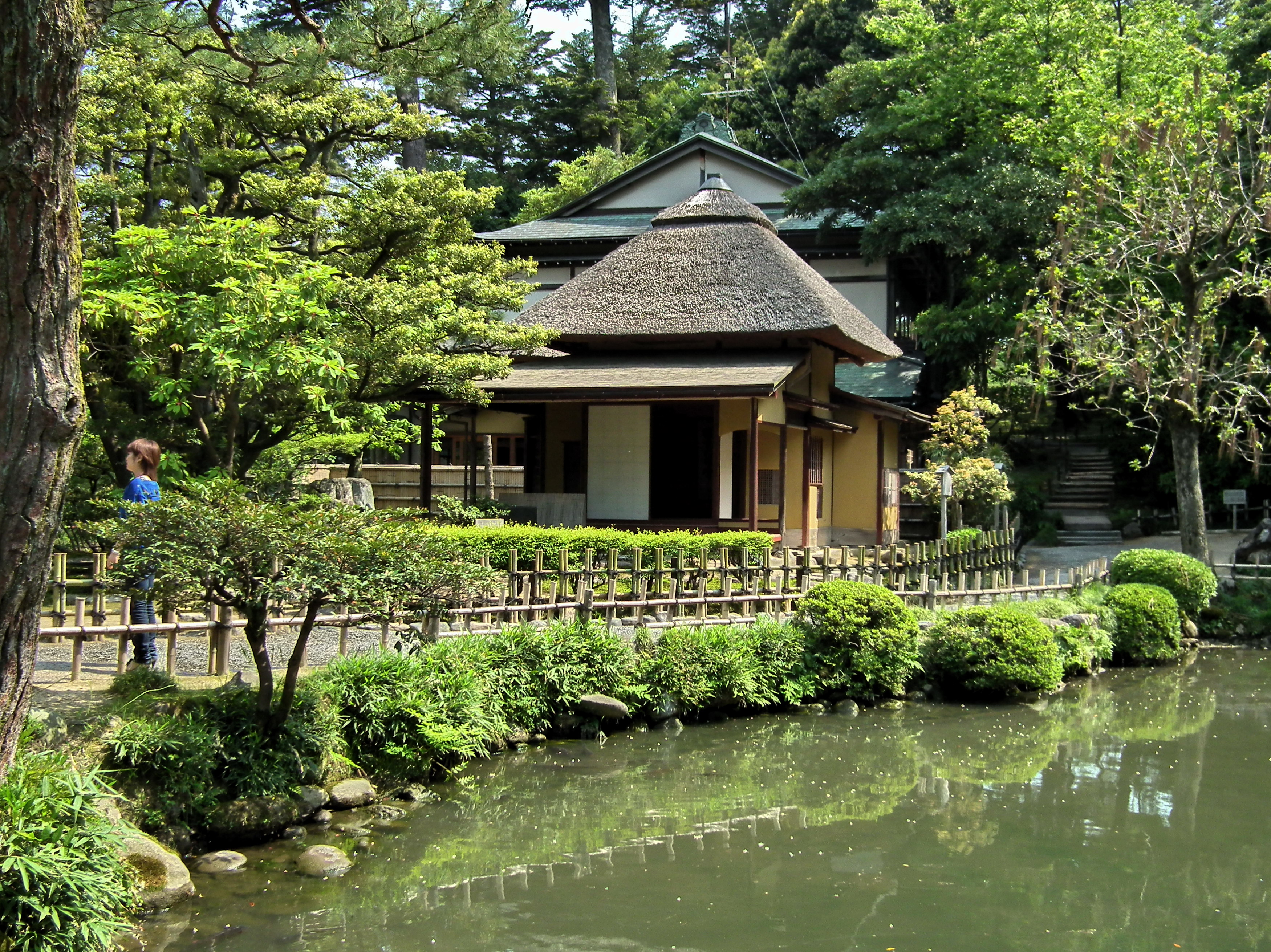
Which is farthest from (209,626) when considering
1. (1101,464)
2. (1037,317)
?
(1101,464)

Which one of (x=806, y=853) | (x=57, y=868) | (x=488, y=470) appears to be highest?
(x=488, y=470)

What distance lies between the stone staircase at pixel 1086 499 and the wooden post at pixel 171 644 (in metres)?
20.6

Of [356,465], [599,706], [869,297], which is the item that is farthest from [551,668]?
[869,297]

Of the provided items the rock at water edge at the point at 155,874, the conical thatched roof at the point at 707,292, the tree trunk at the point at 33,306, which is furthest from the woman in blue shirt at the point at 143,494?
the conical thatched roof at the point at 707,292

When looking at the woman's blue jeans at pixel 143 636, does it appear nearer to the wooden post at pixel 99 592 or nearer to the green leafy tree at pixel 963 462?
the wooden post at pixel 99 592

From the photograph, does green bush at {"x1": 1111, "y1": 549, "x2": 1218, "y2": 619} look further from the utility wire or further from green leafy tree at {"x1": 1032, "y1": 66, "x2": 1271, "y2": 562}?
the utility wire

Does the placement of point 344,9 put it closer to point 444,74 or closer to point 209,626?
point 444,74

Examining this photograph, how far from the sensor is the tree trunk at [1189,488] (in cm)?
1800

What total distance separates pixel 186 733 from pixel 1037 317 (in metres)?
15.2

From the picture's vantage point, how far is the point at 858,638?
485 inches

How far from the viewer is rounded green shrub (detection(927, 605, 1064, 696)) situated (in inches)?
500

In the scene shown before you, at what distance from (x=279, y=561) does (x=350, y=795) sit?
6.36ft

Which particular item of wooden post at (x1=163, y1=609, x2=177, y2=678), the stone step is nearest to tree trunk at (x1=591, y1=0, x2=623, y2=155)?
the stone step

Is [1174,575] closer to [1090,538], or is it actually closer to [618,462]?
[618,462]
